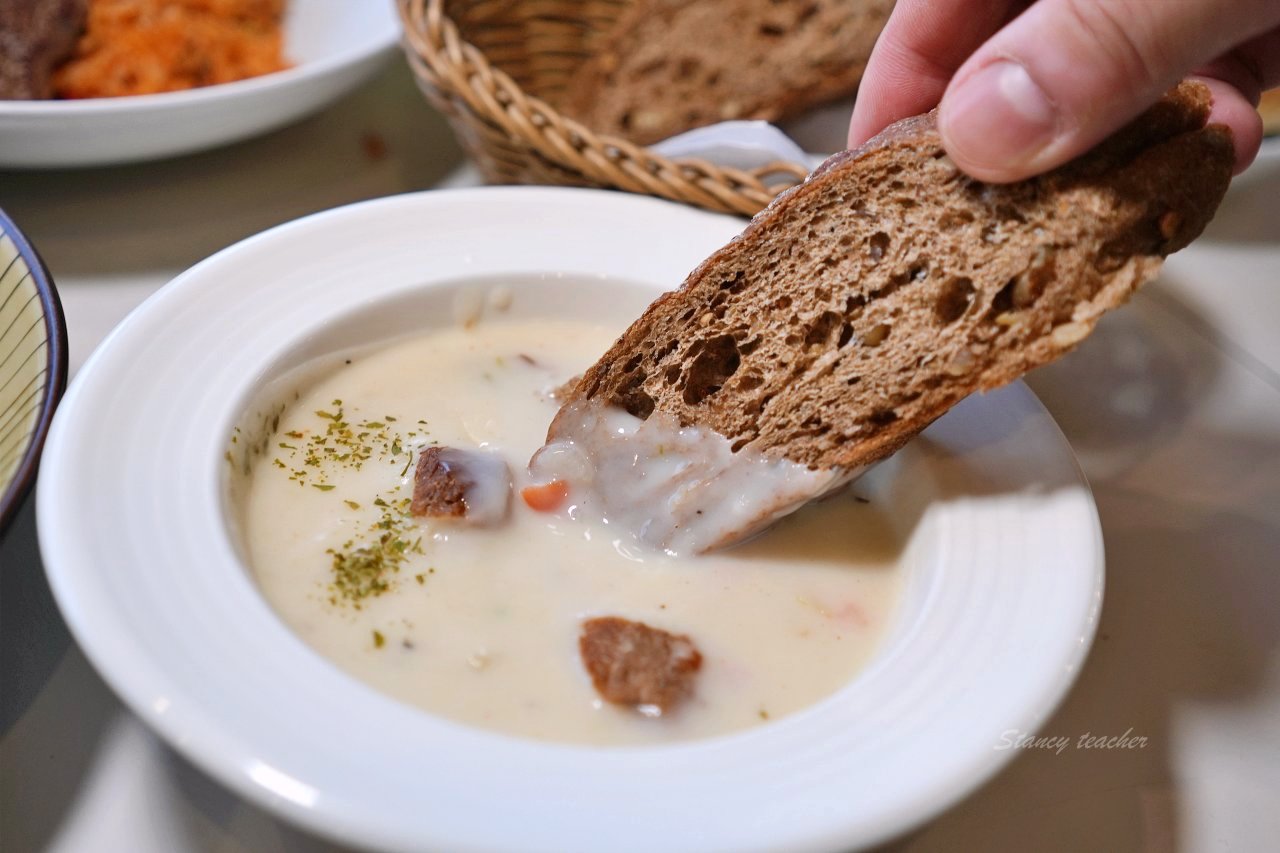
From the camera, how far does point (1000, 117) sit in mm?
1307

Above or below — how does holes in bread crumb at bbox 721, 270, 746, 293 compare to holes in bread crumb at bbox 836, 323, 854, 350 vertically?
below

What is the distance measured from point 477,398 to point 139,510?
2.25 ft

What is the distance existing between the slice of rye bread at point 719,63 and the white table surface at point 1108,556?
0.49m

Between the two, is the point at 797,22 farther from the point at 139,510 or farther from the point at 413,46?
the point at 139,510

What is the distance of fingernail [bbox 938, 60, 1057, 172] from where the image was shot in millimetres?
1285

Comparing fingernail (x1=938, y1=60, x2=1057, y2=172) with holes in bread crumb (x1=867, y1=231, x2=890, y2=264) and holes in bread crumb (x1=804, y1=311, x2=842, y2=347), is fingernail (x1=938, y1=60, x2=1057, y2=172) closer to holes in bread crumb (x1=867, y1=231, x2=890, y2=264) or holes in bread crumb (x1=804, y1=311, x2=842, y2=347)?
holes in bread crumb (x1=867, y1=231, x2=890, y2=264)

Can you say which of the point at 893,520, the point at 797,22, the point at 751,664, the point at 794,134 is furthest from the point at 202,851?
the point at 797,22

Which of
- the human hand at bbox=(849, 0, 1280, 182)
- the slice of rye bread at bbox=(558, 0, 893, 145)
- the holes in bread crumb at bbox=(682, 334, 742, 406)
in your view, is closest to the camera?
the human hand at bbox=(849, 0, 1280, 182)

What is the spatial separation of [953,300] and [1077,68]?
0.38 m

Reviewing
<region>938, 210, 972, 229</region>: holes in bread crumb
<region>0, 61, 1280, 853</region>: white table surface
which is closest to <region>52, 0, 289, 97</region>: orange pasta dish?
<region>0, 61, 1280, 853</region>: white table surface

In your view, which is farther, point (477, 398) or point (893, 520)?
point (477, 398)

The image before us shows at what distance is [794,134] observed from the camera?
294 cm

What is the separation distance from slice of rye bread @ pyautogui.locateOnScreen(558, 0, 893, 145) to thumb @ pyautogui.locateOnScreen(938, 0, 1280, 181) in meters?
1.54

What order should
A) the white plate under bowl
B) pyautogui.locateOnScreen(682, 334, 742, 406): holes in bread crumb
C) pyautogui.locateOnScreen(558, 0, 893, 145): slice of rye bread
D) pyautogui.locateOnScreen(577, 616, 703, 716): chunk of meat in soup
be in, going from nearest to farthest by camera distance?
the white plate under bowl, pyautogui.locateOnScreen(577, 616, 703, 716): chunk of meat in soup, pyautogui.locateOnScreen(682, 334, 742, 406): holes in bread crumb, pyautogui.locateOnScreen(558, 0, 893, 145): slice of rye bread
